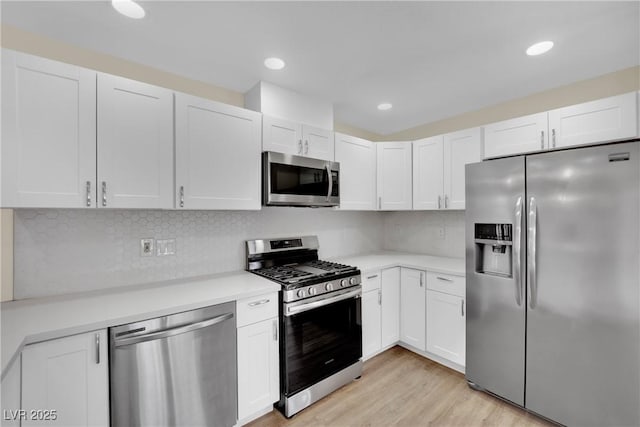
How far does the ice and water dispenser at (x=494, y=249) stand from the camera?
1.96m

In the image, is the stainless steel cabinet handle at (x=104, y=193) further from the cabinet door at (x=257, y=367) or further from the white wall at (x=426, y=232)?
the white wall at (x=426, y=232)

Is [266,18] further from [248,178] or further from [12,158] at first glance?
[12,158]

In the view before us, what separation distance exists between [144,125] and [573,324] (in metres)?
2.96

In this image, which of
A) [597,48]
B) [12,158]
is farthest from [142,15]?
[597,48]


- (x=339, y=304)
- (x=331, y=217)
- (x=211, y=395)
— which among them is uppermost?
(x=331, y=217)

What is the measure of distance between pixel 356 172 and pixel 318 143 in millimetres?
577

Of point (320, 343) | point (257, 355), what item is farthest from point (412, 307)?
point (257, 355)

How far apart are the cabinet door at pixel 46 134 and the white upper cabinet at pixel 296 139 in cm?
110

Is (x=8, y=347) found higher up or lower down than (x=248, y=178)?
lower down

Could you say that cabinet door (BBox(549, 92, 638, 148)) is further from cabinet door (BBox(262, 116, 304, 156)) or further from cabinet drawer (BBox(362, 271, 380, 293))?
cabinet door (BBox(262, 116, 304, 156))

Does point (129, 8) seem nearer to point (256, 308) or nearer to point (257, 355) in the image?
point (256, 308)

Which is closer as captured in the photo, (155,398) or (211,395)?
(155,398)

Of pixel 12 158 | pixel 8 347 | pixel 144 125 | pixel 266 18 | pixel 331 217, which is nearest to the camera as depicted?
pixel 8 347

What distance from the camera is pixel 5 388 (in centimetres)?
107
